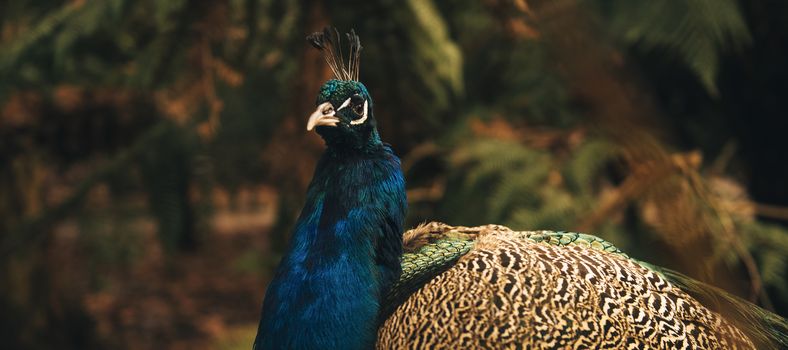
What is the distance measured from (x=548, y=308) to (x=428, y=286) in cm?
20

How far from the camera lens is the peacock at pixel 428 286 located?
1048 millimetres

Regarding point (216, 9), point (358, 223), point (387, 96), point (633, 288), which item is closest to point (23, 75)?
point (216, 9)

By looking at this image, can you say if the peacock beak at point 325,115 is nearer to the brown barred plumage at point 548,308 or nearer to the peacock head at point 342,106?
the peacock head at point 342,106

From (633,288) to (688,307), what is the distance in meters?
0.09

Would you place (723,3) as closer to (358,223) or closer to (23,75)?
(358,223)

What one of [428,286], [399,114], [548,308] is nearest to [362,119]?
[428,286]

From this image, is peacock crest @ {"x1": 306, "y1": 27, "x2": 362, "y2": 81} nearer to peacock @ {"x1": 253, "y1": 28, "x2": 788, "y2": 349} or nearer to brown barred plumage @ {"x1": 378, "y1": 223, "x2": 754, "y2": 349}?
peacock @ {"x1": 253, "y1": 28, "x2": 788, "y2": 349}

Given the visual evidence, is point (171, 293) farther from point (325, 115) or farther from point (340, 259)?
point (325, 115)

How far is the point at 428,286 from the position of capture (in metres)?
1.15

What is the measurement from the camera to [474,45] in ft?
9.19

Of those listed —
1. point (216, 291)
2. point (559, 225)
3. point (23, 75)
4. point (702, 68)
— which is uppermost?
point (23, 75)

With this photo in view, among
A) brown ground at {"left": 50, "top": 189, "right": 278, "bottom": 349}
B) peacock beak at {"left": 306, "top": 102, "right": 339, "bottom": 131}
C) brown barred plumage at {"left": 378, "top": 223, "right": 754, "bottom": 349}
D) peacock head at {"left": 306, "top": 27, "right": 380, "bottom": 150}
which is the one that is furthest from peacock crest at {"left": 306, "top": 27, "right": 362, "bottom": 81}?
brown ground at {"left": 50, "top": 189, "right": 278, "bottom": 349}

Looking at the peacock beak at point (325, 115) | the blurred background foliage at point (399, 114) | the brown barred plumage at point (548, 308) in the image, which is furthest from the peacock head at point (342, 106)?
the blurred background foliage at point (399, 114)

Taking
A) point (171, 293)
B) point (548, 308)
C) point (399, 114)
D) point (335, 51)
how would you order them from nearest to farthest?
point (548, 308), point (335, 51), point (399, 114), point (171, 293)
